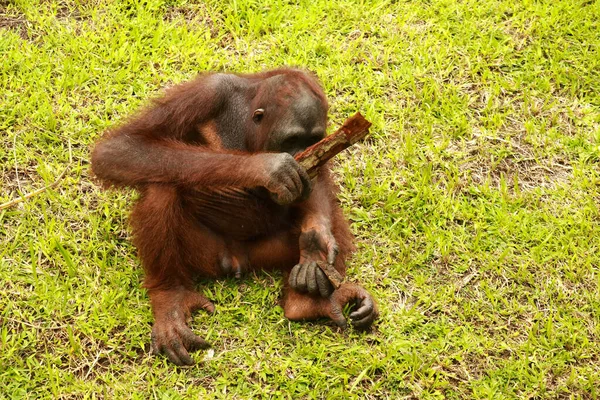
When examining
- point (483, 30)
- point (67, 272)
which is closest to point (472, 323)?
point (67, 272)

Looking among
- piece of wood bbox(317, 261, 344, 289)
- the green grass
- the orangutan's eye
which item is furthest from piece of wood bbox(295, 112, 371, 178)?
the green grass

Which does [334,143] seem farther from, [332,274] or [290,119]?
[332,274]

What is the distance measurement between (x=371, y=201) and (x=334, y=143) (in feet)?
3.03

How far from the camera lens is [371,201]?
15.7 feet

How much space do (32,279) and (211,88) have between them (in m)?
1.24

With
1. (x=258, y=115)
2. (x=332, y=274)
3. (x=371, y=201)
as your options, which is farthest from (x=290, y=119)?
(x=371, y=201)

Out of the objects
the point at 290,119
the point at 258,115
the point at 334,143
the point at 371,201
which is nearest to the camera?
the point at 334,143

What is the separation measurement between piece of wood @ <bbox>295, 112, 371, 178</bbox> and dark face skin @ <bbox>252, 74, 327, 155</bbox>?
0.11 m

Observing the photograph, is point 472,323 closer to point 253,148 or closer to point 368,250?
point 368,250

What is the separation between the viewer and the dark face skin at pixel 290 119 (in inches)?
161

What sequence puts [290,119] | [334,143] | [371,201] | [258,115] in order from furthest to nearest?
[371,201] → [258,115] → [290,119] → [334,143]

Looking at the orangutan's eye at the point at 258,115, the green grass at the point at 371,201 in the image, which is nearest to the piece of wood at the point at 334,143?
the orangutan's eye at the point at 258,115

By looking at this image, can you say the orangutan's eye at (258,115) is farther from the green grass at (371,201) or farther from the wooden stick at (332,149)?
the green grass at (371,201)

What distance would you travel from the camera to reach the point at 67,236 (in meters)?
4.39
